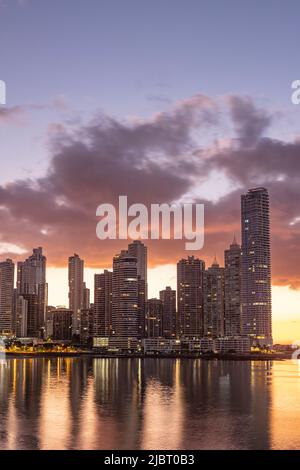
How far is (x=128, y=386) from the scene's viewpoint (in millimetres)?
95000

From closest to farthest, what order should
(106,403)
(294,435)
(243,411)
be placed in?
(294,435) → (243,411) → (106,403)

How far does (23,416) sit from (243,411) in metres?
→ 22.1

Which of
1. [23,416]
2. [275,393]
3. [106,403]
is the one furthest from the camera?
[275,393]
